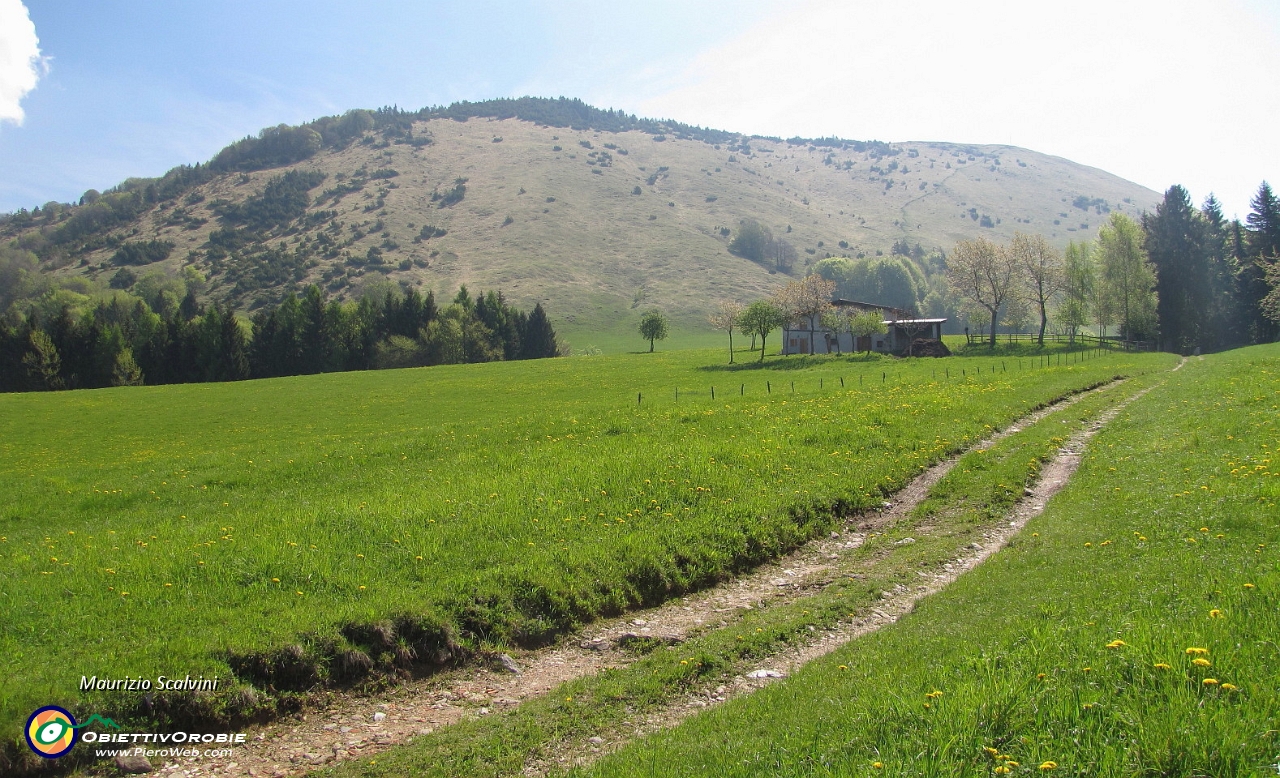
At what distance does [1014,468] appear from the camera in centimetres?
1950

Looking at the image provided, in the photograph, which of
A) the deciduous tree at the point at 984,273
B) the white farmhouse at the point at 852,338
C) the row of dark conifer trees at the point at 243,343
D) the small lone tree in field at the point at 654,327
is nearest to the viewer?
the row of dark conifer trees at the point at 243,343

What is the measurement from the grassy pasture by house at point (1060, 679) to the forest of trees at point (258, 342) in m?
105

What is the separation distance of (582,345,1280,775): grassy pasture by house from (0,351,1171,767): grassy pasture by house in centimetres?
482

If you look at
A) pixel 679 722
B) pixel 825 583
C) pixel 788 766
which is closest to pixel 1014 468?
pixel 825 583

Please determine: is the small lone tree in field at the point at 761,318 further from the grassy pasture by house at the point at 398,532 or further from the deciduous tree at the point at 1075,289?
the grassy pasture by house at the point at 398,532

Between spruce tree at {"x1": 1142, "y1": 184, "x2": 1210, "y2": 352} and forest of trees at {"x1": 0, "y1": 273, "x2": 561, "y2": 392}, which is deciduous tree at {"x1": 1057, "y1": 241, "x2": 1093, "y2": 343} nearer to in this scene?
spruce tree at {"x1": 1142, "y1": 184, "x2": 1210, "y2": 352}

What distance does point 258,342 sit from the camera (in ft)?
341

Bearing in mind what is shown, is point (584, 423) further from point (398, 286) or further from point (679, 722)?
point (398, 286)

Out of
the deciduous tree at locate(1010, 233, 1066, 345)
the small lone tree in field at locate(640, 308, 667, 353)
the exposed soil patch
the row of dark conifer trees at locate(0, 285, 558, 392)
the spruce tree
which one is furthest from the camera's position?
the small lone tree in field at locate(640, 308, 667, 353)

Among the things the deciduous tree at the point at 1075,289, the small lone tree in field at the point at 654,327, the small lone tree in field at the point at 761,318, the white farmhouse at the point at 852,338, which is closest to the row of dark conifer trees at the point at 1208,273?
the deciduous tree at the point at 1075,289

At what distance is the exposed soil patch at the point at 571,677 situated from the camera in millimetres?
8094

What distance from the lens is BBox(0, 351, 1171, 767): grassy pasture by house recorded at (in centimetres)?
946

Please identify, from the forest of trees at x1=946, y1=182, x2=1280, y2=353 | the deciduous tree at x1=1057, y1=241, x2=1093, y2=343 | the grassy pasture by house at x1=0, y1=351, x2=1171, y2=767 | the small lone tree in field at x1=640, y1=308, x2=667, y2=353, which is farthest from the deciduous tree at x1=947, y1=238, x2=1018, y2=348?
the grassy pasture by house at x1=0, y1=351, x2=1171, y2=767

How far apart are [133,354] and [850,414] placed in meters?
107
